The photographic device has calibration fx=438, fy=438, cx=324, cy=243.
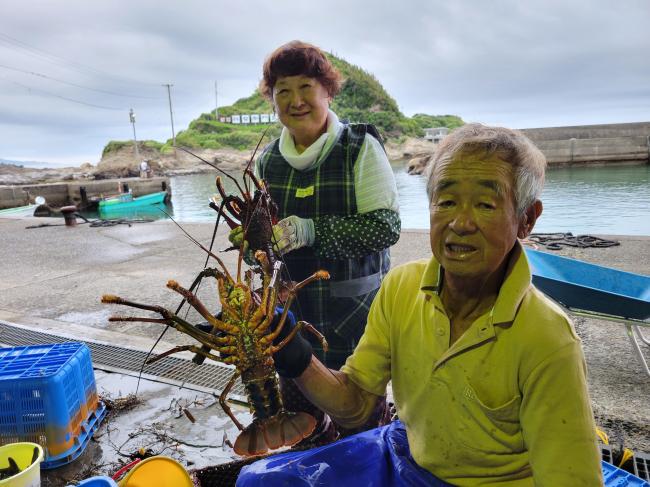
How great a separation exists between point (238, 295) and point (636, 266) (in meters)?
6.56

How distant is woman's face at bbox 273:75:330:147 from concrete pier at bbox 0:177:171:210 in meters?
28.9

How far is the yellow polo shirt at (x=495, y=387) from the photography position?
1.32 metres

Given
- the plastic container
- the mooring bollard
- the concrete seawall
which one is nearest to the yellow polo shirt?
the plastic container

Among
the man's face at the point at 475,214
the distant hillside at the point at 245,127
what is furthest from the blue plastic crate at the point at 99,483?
the distant hillside at the point at 245,127

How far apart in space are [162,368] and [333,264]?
2.26 meters

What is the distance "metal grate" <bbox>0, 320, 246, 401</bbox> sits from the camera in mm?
3559

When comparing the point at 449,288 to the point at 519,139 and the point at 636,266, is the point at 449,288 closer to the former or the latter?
the point at 519,139

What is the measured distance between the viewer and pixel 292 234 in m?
2.30

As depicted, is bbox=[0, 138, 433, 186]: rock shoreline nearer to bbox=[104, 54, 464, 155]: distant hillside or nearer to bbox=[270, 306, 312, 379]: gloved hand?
bbox=[104, 54, 464, 155]: distant hillside

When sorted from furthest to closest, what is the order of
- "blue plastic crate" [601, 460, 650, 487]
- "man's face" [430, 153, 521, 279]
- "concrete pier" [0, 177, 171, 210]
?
"concrete pier" [0, 177, 171, 210] < "blue plastic crate" [601, 460, 650, 487] < "man's face" [430, 153, 521, 279]

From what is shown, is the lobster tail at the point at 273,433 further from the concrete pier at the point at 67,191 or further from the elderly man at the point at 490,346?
the concrete pier at the point at 67,191

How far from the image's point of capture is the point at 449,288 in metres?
1.70

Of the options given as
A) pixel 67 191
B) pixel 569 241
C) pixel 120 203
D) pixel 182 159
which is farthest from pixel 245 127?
pixel 569 241

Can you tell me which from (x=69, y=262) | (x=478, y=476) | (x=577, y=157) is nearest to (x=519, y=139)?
(x=478, y=476)
